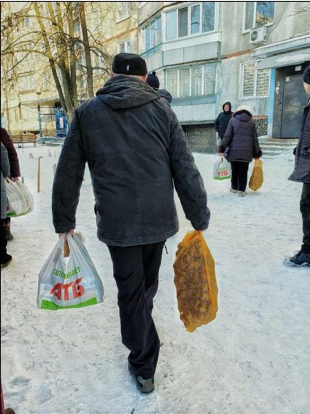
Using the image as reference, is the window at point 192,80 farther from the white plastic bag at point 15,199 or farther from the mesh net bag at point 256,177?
the white plastic bag at point 15,199

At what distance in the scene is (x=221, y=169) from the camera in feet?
20.8

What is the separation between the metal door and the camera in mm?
12007

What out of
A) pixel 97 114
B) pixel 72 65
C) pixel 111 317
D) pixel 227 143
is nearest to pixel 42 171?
pixel 72 65

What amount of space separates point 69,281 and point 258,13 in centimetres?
1671

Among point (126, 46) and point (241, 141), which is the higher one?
point (126, 46)

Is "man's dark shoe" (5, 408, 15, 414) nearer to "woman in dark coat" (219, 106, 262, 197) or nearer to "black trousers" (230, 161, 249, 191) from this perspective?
"woman in dark coat" (219, 106, 262, 197)

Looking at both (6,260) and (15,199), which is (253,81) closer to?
(15,199)

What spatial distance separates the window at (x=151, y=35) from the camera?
1906 centimetres

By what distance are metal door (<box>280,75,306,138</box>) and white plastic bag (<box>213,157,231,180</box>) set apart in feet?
23.4

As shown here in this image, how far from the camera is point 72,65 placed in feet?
27.2

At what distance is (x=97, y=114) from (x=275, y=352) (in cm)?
184

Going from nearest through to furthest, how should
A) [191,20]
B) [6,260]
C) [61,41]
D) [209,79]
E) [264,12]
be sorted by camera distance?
1. [6,260]
2. [61,41]
3. [264,12]
4. [209,79]
5. [191,20]

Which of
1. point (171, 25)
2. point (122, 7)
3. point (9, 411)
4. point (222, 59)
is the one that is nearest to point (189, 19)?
point (171, 25)

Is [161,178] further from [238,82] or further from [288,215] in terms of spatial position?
[238,82]
